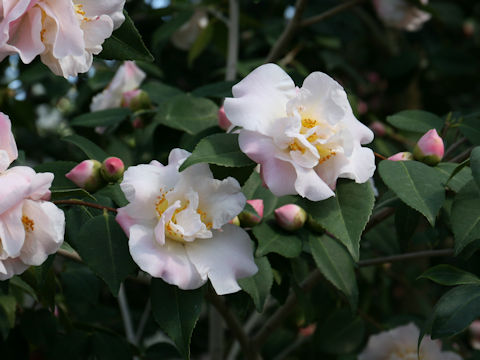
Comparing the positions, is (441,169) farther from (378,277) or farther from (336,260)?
(378,277)

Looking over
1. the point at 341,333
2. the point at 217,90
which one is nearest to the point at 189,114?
the point at 217,90

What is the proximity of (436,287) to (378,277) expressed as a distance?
0.69 m

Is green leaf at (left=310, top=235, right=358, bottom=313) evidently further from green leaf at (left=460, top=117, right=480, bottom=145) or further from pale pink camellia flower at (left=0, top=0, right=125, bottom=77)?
pale pink camellia flower at (left=0, top=0, right=125, bottom=77)

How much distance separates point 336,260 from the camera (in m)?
0.93

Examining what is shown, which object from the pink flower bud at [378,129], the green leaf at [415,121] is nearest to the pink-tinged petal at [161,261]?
the green leaf at [415,121]

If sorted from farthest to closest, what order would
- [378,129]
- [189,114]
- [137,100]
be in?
[378,129]
[137,100]
[189,114]

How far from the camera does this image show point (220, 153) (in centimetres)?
78

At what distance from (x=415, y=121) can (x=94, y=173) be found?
544mm

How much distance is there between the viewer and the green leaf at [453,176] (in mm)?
860

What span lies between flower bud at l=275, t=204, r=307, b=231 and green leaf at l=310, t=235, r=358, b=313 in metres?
0.04

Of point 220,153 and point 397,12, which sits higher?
point 220,153

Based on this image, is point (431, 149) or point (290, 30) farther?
point (290, 30)

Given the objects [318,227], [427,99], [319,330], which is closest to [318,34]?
[427,99]

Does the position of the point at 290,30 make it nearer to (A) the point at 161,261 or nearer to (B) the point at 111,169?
(B) the point at 111,169
